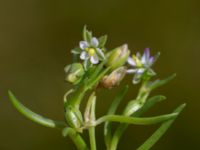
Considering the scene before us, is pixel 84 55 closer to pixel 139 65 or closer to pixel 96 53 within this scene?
pixel 96 53

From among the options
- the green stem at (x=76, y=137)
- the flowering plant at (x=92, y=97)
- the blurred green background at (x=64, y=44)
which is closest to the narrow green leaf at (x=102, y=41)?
the flowering plant at (x=92, y=97)

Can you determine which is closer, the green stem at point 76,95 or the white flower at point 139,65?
the green stem at point 76,95

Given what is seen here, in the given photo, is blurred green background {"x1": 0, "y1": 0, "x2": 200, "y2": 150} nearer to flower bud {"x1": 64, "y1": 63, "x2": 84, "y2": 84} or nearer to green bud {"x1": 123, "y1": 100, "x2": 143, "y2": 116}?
green bud {"x1": 123, "y1": 100, "x2": 143, "y2": 116}

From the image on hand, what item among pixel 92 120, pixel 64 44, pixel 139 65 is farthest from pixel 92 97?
pixel 64 44

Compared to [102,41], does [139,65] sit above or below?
below

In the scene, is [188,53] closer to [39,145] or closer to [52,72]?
[52,72]

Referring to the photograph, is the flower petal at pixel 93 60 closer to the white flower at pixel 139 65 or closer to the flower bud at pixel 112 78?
the flower bud at pixel 112 78
